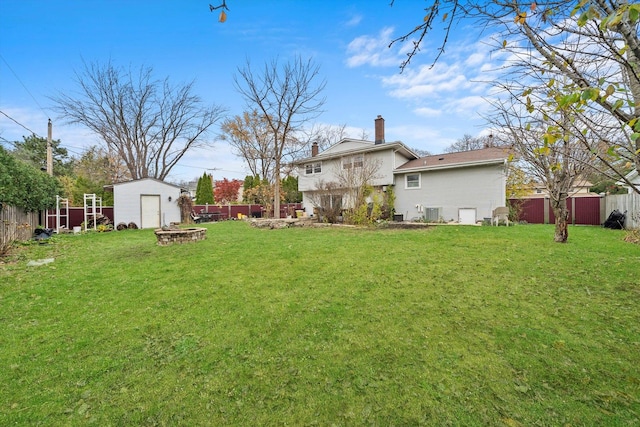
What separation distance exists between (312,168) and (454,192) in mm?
10535

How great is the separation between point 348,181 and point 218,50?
26.3 ft

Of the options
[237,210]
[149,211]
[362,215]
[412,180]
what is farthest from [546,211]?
[149,211]

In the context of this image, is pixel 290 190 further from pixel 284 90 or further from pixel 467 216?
pixel 467 216

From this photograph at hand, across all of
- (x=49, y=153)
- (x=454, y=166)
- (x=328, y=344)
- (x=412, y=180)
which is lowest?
(x=328, y=344)

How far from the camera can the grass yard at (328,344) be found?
2172 millimetres

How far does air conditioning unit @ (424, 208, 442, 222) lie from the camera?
50.4ft

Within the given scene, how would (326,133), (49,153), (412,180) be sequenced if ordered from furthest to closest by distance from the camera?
(326,133), (412,180), (49,153)

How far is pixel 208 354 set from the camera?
293cm

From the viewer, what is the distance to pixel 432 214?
15.6 metres

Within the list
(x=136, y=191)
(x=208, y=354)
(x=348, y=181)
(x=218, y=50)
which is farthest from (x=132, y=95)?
(x=208, y=354)

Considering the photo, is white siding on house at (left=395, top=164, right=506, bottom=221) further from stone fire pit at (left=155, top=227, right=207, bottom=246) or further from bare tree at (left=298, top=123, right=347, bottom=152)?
stone fire pit at (left=155, top=227, right=207, bottom=246)

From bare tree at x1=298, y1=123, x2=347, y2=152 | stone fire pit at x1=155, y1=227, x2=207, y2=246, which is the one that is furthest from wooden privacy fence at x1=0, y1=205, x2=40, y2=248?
bare tree at x1=298, y1=123, x2=347, y2=152

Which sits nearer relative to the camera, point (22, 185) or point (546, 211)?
point (22, 185)

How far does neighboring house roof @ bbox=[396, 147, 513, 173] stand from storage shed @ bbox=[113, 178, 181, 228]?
47.8 feet
